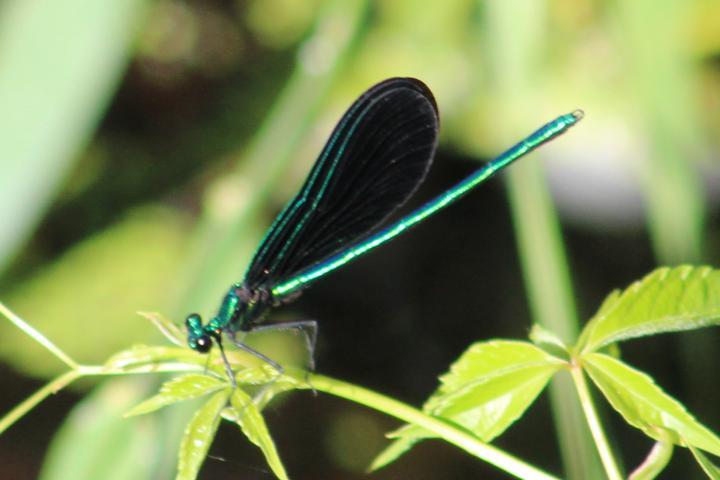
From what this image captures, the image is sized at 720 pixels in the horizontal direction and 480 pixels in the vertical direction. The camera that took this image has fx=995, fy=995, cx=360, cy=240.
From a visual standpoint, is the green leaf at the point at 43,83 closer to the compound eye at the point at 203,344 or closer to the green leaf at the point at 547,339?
the compound eye at the point at 203,344

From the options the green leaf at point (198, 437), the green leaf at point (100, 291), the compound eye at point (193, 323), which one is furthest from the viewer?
the green leaf at point (100, 291)

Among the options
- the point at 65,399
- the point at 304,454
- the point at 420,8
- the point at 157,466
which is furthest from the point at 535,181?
the point at 65,399

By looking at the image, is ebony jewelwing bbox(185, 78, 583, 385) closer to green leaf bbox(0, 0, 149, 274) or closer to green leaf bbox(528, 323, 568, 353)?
green leaf bbox(0, 0, 149, 274)

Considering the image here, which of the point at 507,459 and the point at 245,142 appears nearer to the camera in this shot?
the point at 507,459

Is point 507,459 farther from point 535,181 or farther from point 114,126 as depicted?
point 114,126

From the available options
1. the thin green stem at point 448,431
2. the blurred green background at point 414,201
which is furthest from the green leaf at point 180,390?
the blurred green background at point 414,201

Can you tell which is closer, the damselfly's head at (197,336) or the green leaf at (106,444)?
the damselfly's head at (197,336)
